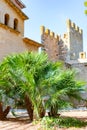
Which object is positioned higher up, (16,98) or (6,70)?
(6,70)

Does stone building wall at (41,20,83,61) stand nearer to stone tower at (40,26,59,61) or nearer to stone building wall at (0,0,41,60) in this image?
stone tower at (40,26,59,61)

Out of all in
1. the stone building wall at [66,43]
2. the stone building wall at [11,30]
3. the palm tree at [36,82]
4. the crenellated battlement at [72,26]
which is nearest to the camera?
the palm tree at [36,82]

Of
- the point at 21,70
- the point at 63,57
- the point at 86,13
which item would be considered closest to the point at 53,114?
the point at 21,70

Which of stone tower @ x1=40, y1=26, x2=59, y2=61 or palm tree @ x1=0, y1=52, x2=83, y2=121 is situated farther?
stone tower @ x1=40, y1=26, x2=59, y2=61

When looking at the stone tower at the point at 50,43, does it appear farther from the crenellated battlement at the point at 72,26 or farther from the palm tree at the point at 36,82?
the palm tree at the point at 36,82

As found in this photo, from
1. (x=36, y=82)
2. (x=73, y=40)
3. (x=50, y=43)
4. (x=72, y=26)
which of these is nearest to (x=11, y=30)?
(x=36, y=82)

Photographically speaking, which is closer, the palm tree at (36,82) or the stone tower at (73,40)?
the palm tree at (36,82)

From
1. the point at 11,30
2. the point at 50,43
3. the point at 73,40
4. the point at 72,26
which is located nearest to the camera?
the point at 11,30

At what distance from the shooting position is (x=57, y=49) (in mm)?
36781

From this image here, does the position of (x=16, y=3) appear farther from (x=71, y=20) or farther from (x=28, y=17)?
(x=71, y=20)

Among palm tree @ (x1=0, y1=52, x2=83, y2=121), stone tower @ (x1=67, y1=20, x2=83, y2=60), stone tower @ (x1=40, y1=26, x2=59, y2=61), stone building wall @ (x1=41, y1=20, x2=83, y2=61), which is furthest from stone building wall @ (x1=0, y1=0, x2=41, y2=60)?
stone tower @ (x1=67, y1=20, x2=83, y2=60)

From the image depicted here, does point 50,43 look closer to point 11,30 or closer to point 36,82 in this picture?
point 11,30

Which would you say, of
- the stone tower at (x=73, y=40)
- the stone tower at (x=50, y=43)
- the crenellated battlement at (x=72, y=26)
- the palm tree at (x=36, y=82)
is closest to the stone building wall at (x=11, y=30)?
the palm tree at (x=36, y=82)

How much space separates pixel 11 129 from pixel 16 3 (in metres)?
12.9
